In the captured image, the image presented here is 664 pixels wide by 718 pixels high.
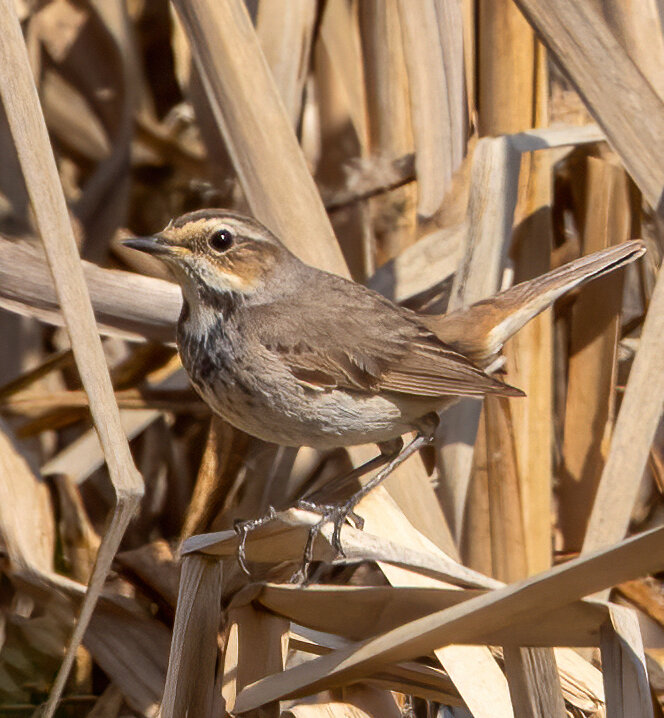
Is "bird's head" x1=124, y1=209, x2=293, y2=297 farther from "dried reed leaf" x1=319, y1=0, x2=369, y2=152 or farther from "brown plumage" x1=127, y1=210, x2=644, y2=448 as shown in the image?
"dried reed leaf" x1=319, y1=0, x2=369, y2=152

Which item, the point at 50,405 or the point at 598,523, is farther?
the point at 50,405

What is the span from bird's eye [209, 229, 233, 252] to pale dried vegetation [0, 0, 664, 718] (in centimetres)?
19

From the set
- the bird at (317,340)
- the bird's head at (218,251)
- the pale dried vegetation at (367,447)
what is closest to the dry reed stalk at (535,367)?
the pale dried vegetation at (367,447)

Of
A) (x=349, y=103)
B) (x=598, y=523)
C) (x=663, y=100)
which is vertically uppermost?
(x=349, y=103)

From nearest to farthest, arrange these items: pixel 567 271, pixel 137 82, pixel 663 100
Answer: pixel 663 100, pixel 567 271, pixel 137 82

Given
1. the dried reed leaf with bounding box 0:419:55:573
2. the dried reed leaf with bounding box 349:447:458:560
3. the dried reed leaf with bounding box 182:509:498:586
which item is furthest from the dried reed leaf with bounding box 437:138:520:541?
the dried reed leaf with bounding box 0:419:55:573

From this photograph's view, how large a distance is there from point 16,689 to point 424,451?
156 cm

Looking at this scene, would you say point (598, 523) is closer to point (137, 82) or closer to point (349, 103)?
point (349, 103)

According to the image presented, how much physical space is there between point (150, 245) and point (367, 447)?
106 cm

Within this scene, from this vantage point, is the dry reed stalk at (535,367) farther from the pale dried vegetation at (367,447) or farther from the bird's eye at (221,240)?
the bird's eye at (221,240)

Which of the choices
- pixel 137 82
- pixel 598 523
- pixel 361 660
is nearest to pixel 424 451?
pixel 598 523

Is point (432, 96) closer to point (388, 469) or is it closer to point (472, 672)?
point (388, 469)

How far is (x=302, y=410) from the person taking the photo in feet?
9.28

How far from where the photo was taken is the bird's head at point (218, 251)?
2.88m
